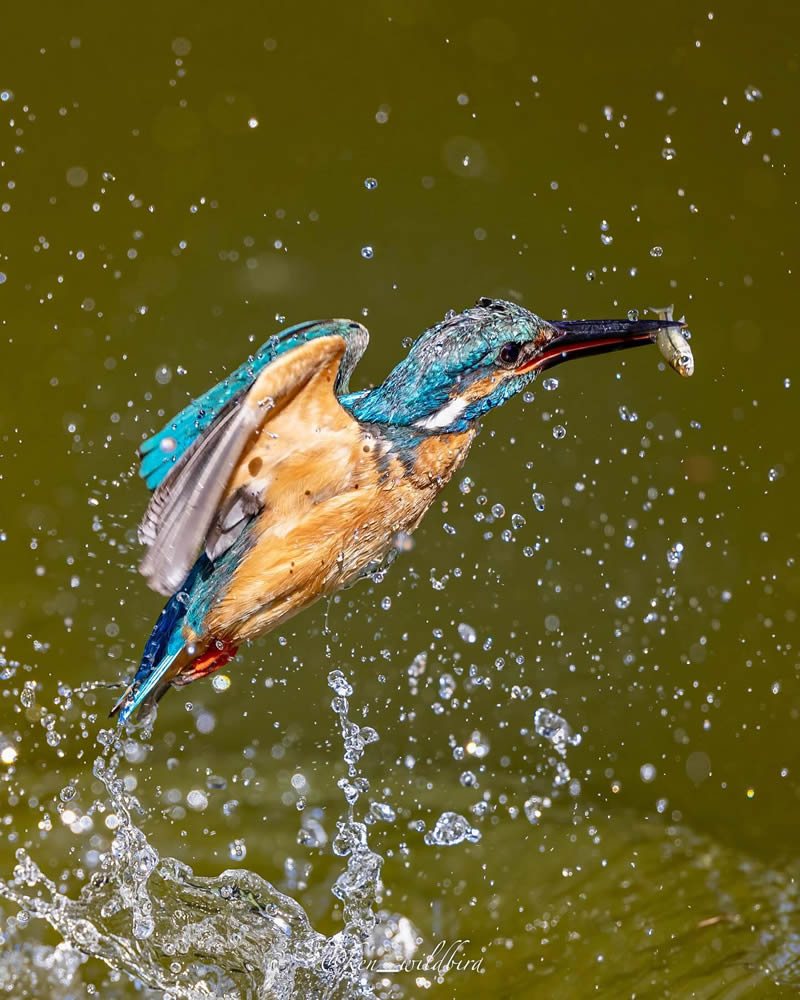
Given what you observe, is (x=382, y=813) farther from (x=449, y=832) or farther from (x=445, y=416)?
(x=445, y=416)

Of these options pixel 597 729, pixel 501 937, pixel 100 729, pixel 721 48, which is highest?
pixel 721 48

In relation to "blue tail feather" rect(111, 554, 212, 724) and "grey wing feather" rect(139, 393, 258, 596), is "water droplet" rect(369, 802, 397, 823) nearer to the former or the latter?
"blue tail feather" rect(111, 554, 212, 724)

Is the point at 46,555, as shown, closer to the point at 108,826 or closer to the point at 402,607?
the point at 108,826

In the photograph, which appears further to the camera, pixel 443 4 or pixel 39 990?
pixel 443 4

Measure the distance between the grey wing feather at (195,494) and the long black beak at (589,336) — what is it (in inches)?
13.8

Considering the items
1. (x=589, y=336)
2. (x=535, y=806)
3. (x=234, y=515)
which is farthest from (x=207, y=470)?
(x=535, y=806)

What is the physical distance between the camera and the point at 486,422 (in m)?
2.49

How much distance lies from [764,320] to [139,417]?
138cm

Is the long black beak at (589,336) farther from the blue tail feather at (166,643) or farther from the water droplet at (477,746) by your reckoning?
the water droplet at (477,746)

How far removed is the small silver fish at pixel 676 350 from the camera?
1.26 m

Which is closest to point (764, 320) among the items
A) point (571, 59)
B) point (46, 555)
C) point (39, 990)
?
point (571, 59)

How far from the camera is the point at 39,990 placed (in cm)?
180

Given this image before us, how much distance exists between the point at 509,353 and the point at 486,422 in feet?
3.98

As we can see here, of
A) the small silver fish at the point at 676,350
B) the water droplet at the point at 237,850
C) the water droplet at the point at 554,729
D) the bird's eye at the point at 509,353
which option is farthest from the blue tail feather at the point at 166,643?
the water droplet at the point at 554,729
